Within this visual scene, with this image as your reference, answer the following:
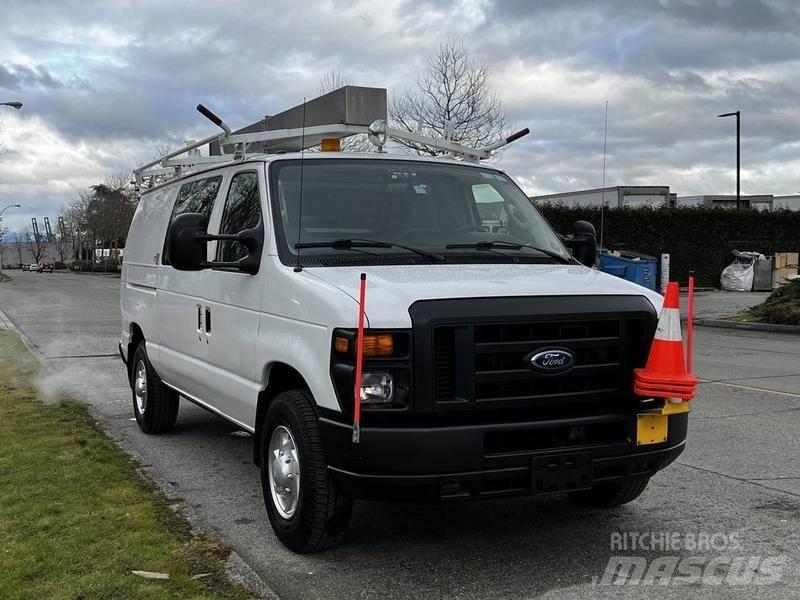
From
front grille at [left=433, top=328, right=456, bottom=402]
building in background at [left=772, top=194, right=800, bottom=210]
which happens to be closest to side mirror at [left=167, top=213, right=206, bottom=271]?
front grille at [left=433, top=328, right=456, bottom=402]

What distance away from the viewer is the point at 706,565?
4.23 metres

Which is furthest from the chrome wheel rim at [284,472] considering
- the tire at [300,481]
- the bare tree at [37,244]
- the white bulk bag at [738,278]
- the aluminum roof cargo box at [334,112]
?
the bare tree at [37,244]

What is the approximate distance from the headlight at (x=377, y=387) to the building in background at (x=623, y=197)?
26712mm

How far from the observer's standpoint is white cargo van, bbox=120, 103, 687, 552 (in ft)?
12.5

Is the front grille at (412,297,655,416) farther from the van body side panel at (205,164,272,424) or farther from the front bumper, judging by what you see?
the van body side panel at (205,164,272,424)

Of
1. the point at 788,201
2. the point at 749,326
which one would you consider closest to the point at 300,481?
the point at 749,326

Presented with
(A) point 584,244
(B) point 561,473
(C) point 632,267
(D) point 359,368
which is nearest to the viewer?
(D) point 359,368

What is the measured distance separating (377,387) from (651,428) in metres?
1.41

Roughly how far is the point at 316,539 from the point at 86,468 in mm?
2493

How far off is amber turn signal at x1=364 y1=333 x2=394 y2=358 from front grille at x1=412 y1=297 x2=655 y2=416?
0.44ft

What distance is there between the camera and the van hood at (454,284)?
12.6ft

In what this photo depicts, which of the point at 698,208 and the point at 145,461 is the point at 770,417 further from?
the point at 698,208

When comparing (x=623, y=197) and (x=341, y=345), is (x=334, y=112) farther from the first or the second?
(x=623, y=197)
